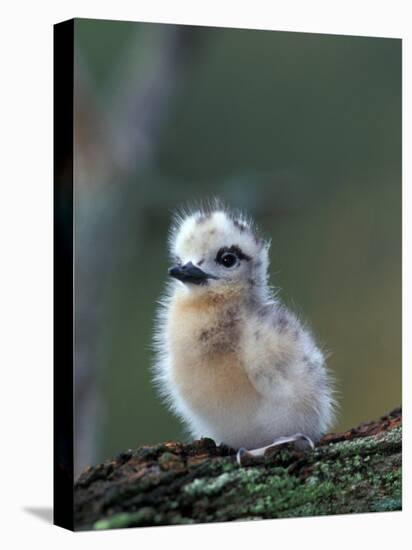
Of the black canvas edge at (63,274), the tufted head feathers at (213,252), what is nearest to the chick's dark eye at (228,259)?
the tufted head feathers at (213,252)

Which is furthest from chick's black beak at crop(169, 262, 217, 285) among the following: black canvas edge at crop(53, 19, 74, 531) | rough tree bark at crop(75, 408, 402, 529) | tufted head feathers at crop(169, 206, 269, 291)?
rough tree bark at crop(75, 408, 402, 529)

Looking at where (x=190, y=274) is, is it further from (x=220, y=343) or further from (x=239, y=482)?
(x=239, y=482)

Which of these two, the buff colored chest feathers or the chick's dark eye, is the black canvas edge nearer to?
the buff colored chest feathers

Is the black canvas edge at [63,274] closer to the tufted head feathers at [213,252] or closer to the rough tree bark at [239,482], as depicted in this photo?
the rough tree bark at [239,482]

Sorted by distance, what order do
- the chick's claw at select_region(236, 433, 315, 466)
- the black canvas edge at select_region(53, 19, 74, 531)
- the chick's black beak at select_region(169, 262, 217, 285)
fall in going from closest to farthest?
the black canvas edge at select_region(53, 19, 74, 531), the chick's black beak at select_region(169, 262, 217, 285), the chick's claw at select_region(236, 433, 315, 466)

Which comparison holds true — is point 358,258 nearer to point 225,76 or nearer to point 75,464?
point 225,76

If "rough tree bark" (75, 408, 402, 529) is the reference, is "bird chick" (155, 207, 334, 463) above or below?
above

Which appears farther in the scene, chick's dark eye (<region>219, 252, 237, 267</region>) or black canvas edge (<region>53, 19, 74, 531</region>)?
chick's dark eye (<region>219, 252, 237, 267</region>)

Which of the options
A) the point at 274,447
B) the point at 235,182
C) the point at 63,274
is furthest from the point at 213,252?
the point at 274,447
